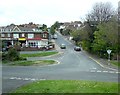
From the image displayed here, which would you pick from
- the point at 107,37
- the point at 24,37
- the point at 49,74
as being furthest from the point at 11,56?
the point at 24,37

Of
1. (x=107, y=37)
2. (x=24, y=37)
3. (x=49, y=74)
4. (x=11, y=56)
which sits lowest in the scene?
(x=49, y=74)

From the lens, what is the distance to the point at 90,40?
68438mm

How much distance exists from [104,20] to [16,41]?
34.5 meters

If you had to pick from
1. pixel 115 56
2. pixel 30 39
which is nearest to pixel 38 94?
pixel 115 56

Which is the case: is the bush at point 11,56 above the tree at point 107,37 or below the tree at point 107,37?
below

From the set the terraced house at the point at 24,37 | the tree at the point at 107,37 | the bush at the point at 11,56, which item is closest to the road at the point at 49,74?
the tree at the point at 107,37

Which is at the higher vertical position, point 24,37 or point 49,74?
point 24,37

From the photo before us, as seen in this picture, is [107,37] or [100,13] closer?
[107,37]

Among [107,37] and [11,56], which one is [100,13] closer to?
[107,37]

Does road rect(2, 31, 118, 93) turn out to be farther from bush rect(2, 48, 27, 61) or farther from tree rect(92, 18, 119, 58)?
bush rect(2, 48, 27, 61)

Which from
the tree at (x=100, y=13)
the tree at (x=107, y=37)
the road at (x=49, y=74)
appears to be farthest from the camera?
the tree at (x=100, y=13)

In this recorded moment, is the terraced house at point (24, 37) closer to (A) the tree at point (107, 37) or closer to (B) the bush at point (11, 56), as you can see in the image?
(A) the tree at point (107, 37)

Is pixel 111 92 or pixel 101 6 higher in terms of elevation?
pixel 101 6

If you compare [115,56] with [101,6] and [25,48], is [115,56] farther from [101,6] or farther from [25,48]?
[25,48]
